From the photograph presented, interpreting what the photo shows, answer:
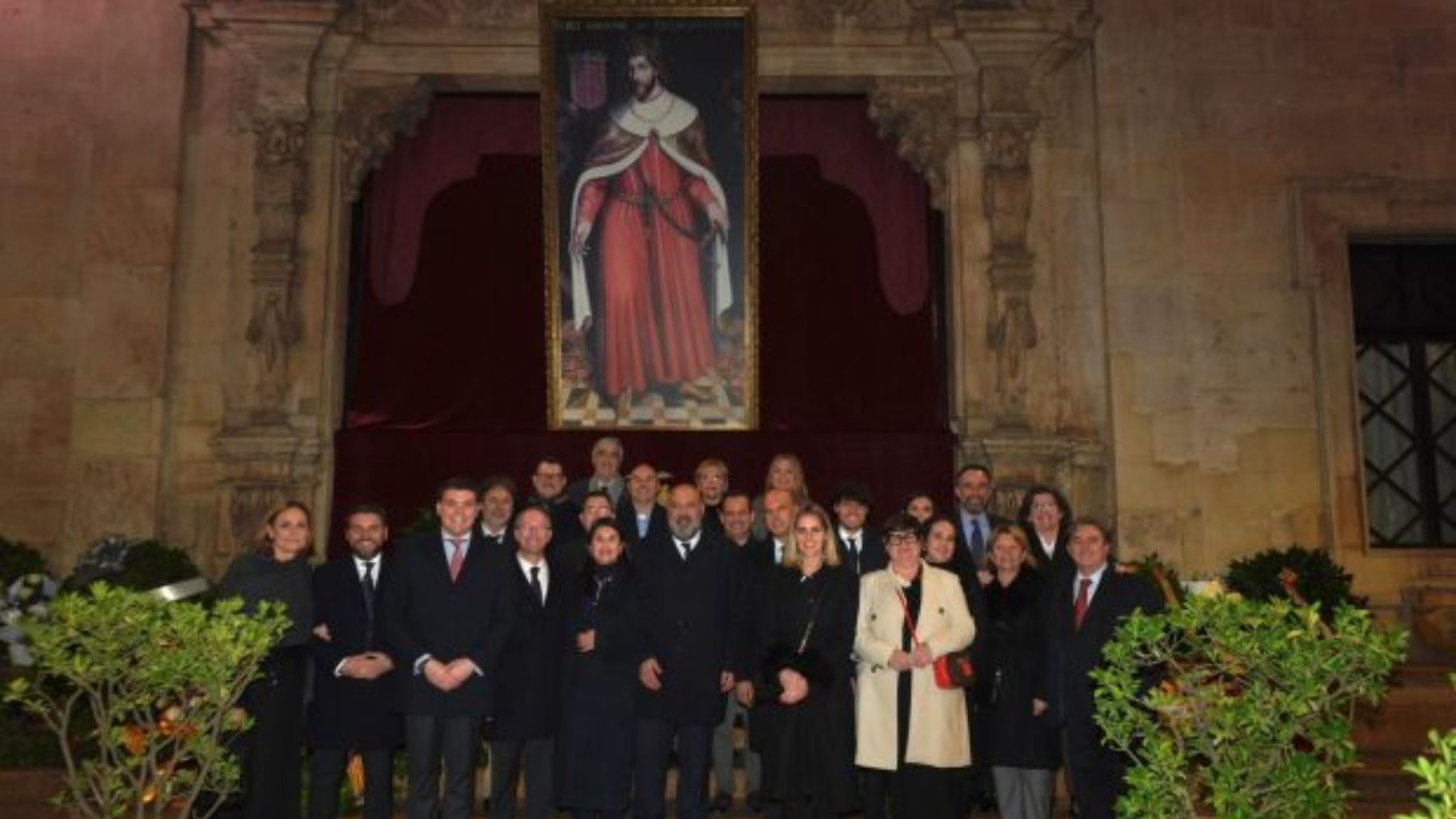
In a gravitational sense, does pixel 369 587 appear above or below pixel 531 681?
above

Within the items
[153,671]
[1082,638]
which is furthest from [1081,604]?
[153,671]

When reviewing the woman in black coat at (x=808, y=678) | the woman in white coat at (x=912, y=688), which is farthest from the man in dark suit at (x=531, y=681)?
the woman in white coat at (x=912, y=688)

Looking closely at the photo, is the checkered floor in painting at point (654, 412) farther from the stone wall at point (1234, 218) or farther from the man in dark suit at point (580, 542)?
the man in dark suit at point (580, 542)

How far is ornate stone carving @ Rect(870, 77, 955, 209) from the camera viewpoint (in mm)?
11633

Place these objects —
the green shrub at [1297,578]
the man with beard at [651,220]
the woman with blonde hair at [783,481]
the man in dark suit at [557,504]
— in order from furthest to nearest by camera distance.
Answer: the man with beard at [651,220] < the green shrub at [1297,578] < the woman with blonde hair at [783,481] < the man in dark suit at [557,504]

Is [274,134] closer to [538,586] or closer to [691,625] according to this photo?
[538,586]

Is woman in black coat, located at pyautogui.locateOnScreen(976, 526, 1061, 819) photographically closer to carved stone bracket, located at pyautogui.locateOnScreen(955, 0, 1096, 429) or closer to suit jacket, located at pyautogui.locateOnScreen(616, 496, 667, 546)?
suit jacket, located at pyautogui.locateOnScreen(616, 496, 667, 546)

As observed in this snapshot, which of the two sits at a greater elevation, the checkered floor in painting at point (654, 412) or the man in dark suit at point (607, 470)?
the checkered floor in painting at point (654, 412)

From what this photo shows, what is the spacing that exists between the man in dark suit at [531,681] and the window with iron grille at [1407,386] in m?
8.18

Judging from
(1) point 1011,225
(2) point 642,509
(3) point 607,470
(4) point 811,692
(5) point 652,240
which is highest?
(1) point 1011,225

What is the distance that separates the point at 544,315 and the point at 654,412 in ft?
4.46

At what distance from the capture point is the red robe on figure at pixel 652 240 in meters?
11.2

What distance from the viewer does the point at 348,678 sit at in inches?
241

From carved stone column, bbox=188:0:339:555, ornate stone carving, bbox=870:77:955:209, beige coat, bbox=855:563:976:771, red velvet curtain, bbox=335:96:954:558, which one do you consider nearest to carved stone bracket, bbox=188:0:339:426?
carved stone column, bbox=188:0:339:555
